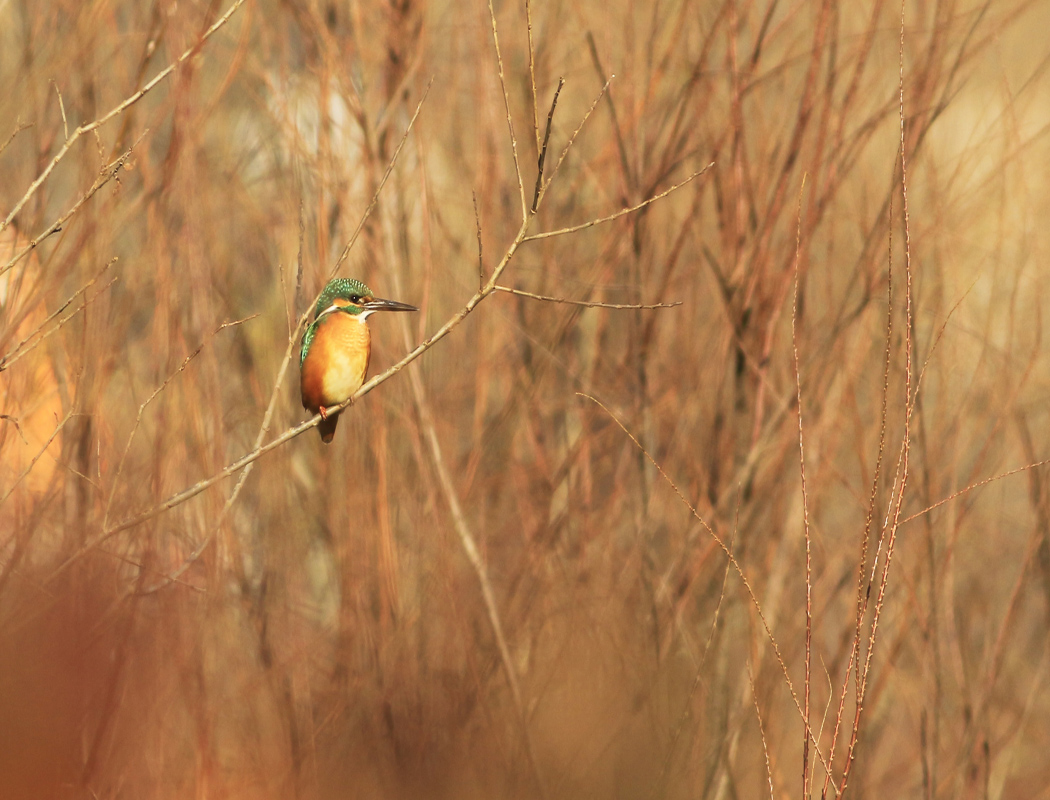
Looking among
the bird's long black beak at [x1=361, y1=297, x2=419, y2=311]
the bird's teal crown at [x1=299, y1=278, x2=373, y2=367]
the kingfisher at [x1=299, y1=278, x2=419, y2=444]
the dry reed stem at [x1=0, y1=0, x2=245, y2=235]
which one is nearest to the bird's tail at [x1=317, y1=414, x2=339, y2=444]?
the kingfisher at [x1=299, y1=278, x2=419, y2=444]

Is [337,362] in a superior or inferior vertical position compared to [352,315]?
inferior

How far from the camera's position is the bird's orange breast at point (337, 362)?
334cm

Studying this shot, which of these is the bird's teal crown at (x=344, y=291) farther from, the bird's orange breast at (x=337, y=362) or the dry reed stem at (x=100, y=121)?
the dry reed stem at (x=100, y=121)

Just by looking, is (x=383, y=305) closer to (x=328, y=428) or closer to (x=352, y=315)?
(x=352, y=315)

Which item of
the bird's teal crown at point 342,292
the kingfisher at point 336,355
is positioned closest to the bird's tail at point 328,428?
the kingfisher at point 336,355

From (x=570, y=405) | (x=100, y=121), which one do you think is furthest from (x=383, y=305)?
(x=100, y=121)

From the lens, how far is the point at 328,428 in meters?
3.36

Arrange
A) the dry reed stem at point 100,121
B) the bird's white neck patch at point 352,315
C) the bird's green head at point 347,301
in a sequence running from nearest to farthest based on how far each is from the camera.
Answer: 1. the dry reed stem at point 100,121
2. the bird's green head at point 347,301
3. the bird's white neck patch at point 352,315

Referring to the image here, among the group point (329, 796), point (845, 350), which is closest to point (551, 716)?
point (329, 796)

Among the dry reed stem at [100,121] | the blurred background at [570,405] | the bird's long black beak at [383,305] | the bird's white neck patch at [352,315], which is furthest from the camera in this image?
the bird's white neck patch at [352,315]

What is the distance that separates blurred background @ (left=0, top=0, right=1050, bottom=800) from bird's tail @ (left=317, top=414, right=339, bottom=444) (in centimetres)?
8

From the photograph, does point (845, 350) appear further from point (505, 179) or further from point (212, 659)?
point (212, 659)

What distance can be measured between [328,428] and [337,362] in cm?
23

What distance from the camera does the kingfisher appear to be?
10.9 feet
